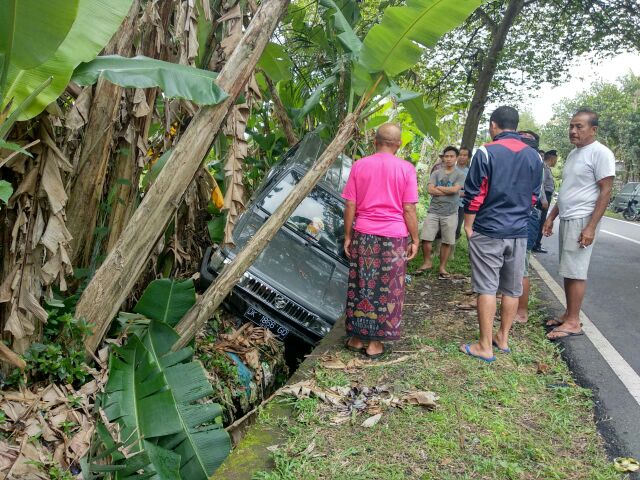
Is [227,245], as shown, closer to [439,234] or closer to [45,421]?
[45,421]

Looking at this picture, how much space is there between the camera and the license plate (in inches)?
197

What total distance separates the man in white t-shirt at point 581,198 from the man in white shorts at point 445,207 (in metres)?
2.47

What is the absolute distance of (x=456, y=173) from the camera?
308 inches

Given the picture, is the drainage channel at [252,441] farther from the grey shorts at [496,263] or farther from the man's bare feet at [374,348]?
the grey shorts at [496,263]

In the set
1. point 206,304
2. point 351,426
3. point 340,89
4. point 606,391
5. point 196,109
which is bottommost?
point 351,426

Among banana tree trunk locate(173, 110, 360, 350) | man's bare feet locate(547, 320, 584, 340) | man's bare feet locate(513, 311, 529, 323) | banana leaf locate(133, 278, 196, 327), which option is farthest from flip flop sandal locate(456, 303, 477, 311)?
banana leaf locate(133, 278, 196, 327)

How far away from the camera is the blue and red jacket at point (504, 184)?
4.54 meters

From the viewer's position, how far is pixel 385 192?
181 inches

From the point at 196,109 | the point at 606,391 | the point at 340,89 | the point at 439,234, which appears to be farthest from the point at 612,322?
the point at 196,109

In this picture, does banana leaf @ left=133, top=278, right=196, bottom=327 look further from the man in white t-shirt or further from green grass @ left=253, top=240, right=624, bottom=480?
the man in white t-shirt

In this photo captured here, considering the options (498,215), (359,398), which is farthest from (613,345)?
(359,398)

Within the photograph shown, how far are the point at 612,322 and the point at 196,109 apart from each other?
4.69 meters

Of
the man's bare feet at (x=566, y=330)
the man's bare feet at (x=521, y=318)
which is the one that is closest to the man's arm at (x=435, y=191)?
the man's bare feet at (x=521, y=318)

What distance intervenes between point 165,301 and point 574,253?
3545 mm
